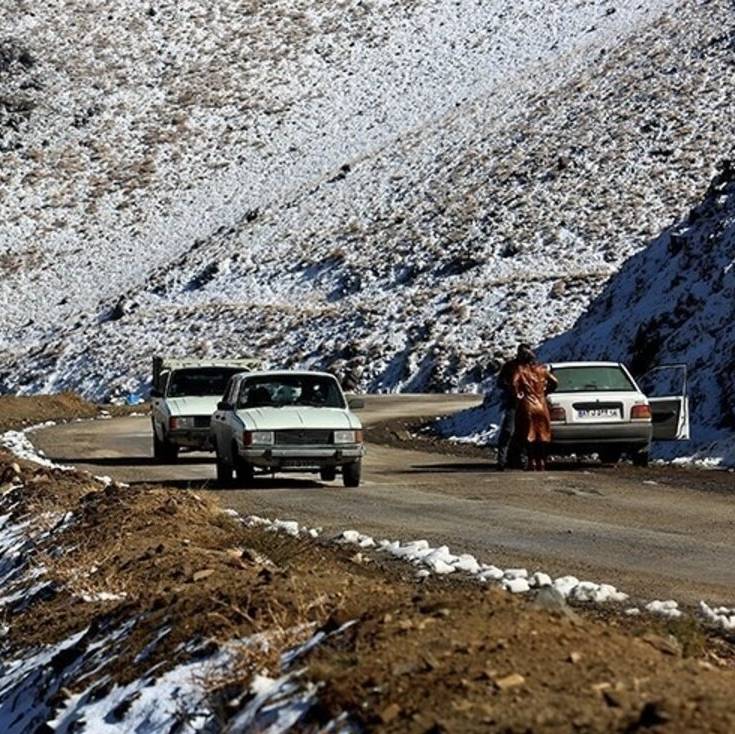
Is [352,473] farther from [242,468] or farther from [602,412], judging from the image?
[602,412]

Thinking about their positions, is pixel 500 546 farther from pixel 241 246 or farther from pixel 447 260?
pixel 241 246

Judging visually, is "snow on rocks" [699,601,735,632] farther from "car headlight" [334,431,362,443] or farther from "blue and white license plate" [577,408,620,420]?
"blue and white license plate" [577,408,620,420]

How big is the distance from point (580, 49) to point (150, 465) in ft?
204

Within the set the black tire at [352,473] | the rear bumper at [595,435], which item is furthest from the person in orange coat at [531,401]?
the black tire at [352,473]

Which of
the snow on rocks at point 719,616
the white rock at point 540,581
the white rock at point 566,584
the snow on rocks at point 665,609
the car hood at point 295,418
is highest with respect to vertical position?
the car hood at point 295,418

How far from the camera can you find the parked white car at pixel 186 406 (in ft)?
89.7

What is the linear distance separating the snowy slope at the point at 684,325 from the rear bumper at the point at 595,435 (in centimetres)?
192

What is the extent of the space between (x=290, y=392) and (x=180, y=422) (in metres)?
4.79

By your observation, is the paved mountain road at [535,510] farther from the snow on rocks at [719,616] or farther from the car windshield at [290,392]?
the car windshield at [290,392]

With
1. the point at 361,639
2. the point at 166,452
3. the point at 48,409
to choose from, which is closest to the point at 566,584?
the point at 361,639

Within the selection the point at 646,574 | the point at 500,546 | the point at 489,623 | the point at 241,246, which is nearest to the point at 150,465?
the point at 500,546

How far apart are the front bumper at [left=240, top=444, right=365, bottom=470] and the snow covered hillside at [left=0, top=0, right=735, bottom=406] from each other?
33.5m

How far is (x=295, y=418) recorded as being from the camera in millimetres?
Result: 21766

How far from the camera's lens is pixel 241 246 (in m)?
74.3
